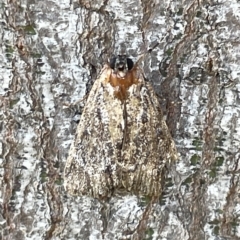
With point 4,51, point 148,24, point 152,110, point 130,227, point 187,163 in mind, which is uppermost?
point 148,24

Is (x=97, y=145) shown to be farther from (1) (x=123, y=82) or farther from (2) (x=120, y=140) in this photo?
(1) (x=123, y=82)

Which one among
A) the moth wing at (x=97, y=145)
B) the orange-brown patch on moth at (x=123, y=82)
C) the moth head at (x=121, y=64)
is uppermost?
the moth head at (x=121, y=64)

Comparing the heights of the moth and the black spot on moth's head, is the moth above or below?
below

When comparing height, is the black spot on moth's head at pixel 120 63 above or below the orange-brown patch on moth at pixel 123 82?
above

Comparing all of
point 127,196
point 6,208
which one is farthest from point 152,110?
point 6,208

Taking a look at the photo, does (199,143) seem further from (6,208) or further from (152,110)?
(6,208)

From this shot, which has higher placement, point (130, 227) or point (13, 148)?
point (13, 148)
